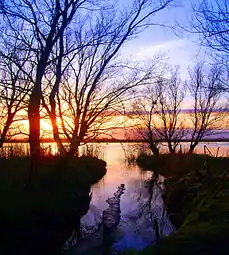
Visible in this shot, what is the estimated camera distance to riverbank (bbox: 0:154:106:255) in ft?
25.4

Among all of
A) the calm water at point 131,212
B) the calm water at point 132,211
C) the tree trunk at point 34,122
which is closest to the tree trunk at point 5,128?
the calm water at point 131,212

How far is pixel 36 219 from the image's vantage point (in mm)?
8523

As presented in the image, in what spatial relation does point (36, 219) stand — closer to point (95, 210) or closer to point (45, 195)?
point (45, 195)

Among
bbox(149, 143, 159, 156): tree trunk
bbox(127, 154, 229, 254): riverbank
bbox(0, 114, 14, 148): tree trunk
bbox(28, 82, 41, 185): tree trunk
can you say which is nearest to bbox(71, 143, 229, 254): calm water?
bbox(127, 154, 229, 254): riverbank

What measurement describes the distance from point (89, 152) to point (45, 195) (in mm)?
16071

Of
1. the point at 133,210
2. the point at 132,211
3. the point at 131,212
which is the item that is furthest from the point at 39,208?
the point at 133,210

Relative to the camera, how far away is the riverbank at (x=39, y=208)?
774cm

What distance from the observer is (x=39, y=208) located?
8.98 metres

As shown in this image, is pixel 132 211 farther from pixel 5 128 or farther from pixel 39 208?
pixel 5 128

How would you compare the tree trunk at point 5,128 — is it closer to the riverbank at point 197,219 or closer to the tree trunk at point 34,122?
the tree trunk at point 34,122

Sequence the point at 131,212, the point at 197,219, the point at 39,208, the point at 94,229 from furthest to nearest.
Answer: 1. the point at 131,212
2. the point at 94,229
3. the point at 39,208
4. the point at 197,219

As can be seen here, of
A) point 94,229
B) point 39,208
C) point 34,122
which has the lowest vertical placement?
point 94,229

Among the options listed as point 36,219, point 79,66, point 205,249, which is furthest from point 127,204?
point 205,249

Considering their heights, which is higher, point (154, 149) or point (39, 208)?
point (154, 149)
